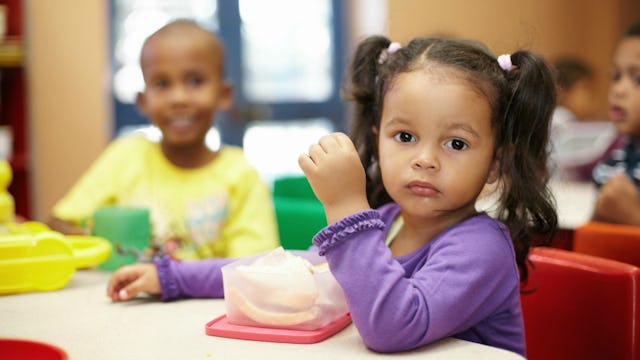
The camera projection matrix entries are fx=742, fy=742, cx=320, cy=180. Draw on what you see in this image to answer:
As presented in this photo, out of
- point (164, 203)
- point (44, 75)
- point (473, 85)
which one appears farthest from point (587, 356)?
point (44, 75)

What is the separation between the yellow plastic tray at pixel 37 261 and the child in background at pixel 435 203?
112 millimetres

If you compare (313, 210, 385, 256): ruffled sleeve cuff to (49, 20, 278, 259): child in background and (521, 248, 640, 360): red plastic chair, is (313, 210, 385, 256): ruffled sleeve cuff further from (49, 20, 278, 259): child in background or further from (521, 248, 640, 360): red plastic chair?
(49, 20, 278, 259): child in background

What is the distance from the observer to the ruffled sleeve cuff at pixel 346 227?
2.61 ft

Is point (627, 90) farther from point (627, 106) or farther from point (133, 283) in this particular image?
point (133, 283)

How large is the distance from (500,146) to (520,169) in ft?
0.13

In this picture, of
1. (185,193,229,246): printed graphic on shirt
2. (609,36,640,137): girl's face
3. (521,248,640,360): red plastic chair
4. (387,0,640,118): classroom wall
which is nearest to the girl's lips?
(521,248,640,360): red plastic chair

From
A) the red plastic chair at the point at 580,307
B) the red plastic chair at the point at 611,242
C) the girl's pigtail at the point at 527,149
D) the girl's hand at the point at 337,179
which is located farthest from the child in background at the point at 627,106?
the girl's hand at the point at 337,179

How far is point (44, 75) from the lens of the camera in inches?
132

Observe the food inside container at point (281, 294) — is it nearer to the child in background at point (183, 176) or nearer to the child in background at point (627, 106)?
the child in background at point (183, 176)

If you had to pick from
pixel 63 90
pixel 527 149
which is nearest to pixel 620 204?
pixel 527 149

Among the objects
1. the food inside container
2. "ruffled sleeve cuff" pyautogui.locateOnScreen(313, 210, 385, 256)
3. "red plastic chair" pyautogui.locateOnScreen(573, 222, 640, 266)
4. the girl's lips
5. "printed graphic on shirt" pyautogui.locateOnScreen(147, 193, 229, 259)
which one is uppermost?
the girl's lips

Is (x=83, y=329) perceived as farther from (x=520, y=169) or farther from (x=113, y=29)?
(x=113, y=29)

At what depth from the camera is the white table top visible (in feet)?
2.46

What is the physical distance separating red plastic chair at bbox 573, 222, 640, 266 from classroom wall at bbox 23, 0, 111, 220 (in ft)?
8.61
